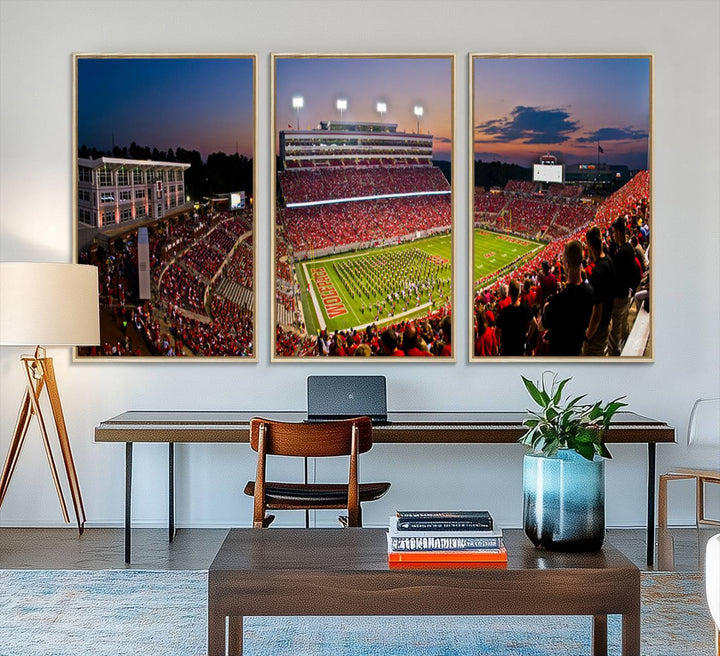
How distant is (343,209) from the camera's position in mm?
4852

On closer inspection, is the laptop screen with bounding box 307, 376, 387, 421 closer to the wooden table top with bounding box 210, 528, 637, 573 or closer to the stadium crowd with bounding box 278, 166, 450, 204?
the stadium crowd with bounding box 278, 166, 450, 204

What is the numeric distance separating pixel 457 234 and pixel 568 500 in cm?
261

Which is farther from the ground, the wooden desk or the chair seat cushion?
the wooden desk

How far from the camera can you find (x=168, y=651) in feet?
9.30

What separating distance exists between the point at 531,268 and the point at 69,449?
2.65 metres

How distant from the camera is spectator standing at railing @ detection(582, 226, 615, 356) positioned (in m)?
4.81

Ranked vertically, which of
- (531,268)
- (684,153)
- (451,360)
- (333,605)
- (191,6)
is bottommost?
(333,605)

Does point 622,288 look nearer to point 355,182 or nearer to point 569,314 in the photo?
point 569,314

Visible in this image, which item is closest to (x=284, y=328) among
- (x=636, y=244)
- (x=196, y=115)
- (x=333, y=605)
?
(x=196, y=115)

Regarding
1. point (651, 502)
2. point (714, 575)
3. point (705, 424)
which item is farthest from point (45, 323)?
point (705, 424)

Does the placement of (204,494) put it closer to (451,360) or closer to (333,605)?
(451,360)

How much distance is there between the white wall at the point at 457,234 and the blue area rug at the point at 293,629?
1.35m

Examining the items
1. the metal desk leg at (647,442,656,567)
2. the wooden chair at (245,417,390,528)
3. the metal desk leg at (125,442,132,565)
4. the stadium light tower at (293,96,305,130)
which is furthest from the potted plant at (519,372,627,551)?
the stadium light tower at (293,96,305,130)

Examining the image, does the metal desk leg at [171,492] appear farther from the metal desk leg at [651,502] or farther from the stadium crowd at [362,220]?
the metal desk leg at [651,502]
